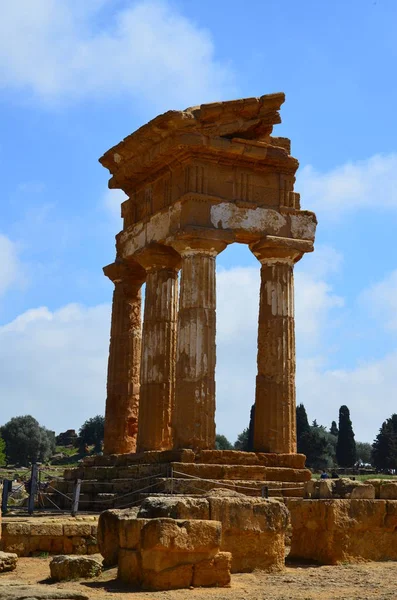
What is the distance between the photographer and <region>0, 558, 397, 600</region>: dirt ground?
352 inches

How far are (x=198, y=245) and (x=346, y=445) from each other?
41915 millimetres

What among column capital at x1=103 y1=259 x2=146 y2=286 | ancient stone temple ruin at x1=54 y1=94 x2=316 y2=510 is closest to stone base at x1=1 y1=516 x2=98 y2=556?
ancient stone temple ruin at x1=54 y1=94 x2=316 y2=510

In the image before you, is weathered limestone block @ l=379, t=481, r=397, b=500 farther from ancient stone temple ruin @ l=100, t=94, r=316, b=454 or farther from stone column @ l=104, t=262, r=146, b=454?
stone column @ l=104, t=262, r=146, b=454

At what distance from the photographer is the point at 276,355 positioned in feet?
65.7

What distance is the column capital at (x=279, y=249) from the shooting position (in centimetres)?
2025

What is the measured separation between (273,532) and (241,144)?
11.2 m

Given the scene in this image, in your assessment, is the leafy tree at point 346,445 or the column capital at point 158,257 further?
the leafy tree at point 346,445

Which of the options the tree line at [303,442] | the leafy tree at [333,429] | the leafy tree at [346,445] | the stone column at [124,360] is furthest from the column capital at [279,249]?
the leafy tree at [333,429]

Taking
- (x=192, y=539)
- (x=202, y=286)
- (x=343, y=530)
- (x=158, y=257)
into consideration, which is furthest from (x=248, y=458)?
(x=192, y=539)

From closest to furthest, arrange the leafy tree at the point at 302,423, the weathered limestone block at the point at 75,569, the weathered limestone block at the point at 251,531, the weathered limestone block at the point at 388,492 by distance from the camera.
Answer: the weathered limestone block at the point at 75,569, the weathered limestone block at the point at 251,531, the weathered limestone block at the point at 388,492, the leafy tree at the point at 302,423

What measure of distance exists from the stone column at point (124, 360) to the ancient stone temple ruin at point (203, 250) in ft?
0.18

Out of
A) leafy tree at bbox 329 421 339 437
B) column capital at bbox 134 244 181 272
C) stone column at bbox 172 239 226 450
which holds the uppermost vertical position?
leafy tree at bbox 329 421 339 437

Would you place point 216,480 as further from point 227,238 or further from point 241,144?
point 241,144

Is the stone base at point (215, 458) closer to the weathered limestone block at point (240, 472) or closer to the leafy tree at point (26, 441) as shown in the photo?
the weathered limestone block at point (240, 472)
